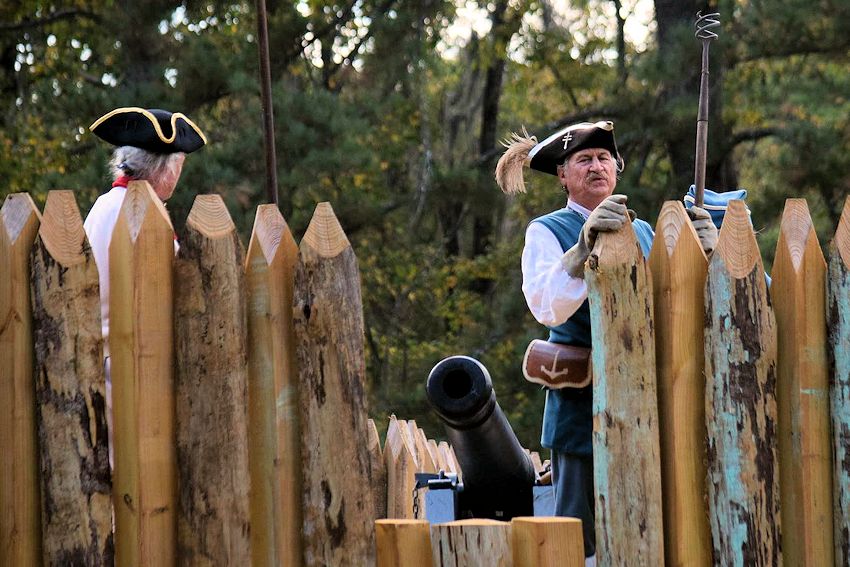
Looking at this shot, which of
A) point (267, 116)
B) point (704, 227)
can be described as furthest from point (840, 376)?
point (267, 116)

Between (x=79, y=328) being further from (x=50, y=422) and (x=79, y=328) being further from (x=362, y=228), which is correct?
(x=362, y=228)

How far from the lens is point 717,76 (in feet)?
50.3

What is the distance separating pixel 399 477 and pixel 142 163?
3236mm

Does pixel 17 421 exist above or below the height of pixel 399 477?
above

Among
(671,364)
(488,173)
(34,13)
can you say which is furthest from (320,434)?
(34,13)

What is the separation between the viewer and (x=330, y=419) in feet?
11.9

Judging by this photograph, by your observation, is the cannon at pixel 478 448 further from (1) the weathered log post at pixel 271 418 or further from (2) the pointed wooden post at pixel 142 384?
(2) the pointed wooden post at pixel 142 384

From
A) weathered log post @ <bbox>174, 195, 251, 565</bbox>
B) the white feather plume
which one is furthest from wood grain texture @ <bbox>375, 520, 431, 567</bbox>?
the white feather plume

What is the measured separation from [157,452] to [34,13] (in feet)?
54.8

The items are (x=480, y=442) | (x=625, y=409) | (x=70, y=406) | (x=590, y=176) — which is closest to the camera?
(x=70, y=406)

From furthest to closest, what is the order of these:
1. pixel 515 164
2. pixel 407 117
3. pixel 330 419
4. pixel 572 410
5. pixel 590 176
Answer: pixel 407 117, pixel 515 164, pixel 590 176, pixel 572 410, pixel 330 419

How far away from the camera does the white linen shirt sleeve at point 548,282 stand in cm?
427

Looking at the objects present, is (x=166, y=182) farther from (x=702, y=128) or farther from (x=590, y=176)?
(x=702, y=128)

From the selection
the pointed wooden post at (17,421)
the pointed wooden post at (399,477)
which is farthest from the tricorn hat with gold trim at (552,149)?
the pointed wooden post at (399,477)
